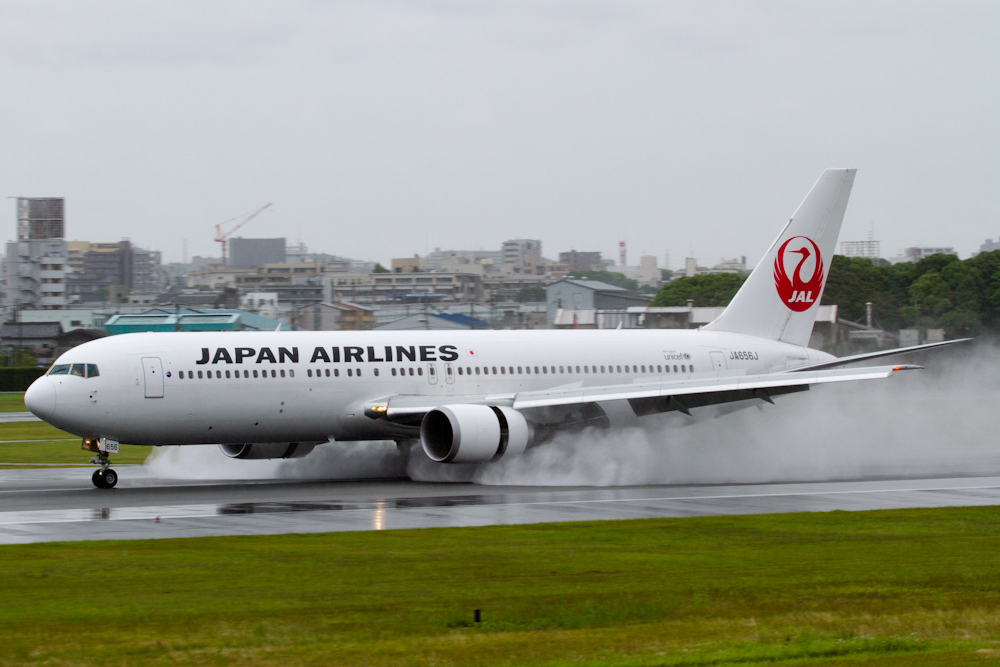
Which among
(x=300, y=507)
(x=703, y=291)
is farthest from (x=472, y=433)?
(x=703, y=291)

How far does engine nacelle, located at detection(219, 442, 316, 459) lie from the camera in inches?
1254

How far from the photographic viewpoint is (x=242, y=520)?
21.8m

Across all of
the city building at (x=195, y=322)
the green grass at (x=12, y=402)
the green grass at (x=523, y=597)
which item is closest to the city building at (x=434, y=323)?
the city building at (x=195, y=322)

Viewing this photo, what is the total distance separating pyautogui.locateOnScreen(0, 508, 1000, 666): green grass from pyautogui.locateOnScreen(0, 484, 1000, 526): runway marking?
3863 mm

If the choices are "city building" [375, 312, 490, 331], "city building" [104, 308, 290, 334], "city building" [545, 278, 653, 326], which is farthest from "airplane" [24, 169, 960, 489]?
"city building" [545, 278, 653, 326]

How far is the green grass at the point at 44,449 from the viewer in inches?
1518

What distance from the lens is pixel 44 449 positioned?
1645 inches

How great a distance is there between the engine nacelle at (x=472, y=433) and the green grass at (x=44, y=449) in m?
13.5

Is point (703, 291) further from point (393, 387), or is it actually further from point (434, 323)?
point (393, 387)

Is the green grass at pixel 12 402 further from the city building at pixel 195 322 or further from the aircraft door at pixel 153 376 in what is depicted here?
the aircraft door at pixel 153 376

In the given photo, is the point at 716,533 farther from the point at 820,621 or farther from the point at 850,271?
the point at 850,271

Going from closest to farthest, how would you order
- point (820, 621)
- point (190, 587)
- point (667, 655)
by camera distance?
point (667, 655) < point (820, 621) < point (190, 587)

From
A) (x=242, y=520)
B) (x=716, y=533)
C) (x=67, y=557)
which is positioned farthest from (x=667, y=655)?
(x=242, y=520)

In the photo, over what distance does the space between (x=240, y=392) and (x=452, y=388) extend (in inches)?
235
